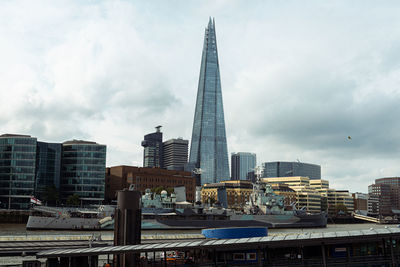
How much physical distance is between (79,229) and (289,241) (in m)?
85.0

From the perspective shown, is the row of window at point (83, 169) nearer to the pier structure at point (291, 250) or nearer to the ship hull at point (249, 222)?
the ship hull at point (249, 222)

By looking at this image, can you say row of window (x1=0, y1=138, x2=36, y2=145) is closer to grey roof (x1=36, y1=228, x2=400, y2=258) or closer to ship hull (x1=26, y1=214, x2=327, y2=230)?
ship hull (x1=26, y1=214, x2=327, y2=230)

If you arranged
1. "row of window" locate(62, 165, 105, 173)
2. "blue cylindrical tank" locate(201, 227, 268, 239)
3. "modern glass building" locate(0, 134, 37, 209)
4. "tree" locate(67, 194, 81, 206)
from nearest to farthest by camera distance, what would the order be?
"blue cylindrical tank" locate(201, 227, 268, 239), "modern glass building" locate(0, 134, 37, 209), "tree" locate(67, 194, 81, 206), "row of window" locate(62, 165, 105, 173)

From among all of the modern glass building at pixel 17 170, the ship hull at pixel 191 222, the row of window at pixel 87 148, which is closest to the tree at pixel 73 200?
the modern glass building at pixel 17 170

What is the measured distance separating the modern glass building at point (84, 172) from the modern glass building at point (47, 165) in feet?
10.7

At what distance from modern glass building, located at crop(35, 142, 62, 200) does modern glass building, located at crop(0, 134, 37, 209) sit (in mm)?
9616

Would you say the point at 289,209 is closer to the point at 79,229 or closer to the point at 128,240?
the point at 79,229

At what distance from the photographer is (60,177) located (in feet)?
565

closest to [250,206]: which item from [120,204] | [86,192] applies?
[86,192]

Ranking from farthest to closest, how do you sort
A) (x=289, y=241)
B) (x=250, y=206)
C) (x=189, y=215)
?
(x=250, y=206) < (x=189, y=215) < (x=289, y=241)

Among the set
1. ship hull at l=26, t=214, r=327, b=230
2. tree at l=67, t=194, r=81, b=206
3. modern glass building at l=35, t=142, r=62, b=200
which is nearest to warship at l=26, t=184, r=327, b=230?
ship hull at l=26, t=214, r=327, b=230

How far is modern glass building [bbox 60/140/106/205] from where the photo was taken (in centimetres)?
16812

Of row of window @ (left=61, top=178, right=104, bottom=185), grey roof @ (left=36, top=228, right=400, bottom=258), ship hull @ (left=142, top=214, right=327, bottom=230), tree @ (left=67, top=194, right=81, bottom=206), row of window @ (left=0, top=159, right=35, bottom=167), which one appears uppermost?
row of window @ (left=0, top=159, right=35, bottom=167)

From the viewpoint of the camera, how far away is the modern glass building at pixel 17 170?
496ft
